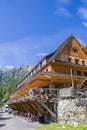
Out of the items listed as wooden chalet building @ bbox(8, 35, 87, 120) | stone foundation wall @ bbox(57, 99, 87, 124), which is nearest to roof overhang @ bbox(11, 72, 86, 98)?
wooden chalet building @ bbox(8, 35, 87, 120)

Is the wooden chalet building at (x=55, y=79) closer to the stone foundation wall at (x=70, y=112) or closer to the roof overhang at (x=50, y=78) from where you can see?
the roof overhang at (x=50, y=78)

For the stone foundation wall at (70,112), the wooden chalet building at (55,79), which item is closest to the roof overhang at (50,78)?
the wooden chalet building at (55,79)

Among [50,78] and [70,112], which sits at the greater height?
[50,78]

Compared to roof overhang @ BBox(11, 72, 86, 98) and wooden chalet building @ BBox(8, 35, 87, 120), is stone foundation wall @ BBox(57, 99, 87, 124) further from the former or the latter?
roof overhang @ BBox(11, 72, 86, 98)

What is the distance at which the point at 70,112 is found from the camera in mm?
22984

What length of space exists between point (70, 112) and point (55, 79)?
1208 centimetres

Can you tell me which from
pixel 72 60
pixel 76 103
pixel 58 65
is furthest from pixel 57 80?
pixel 76 103

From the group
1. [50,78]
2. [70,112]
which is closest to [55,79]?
[50,78]

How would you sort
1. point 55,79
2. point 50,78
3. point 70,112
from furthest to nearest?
point 55,79, point 50,78, point 70,112

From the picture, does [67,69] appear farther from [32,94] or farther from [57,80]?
[32,94]

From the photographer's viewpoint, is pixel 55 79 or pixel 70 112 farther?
pixel 55 79

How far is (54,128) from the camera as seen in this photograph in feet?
70.0

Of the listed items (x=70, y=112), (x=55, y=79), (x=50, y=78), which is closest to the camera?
(x=70, y=112)

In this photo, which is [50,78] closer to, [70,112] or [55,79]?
[55,79]
